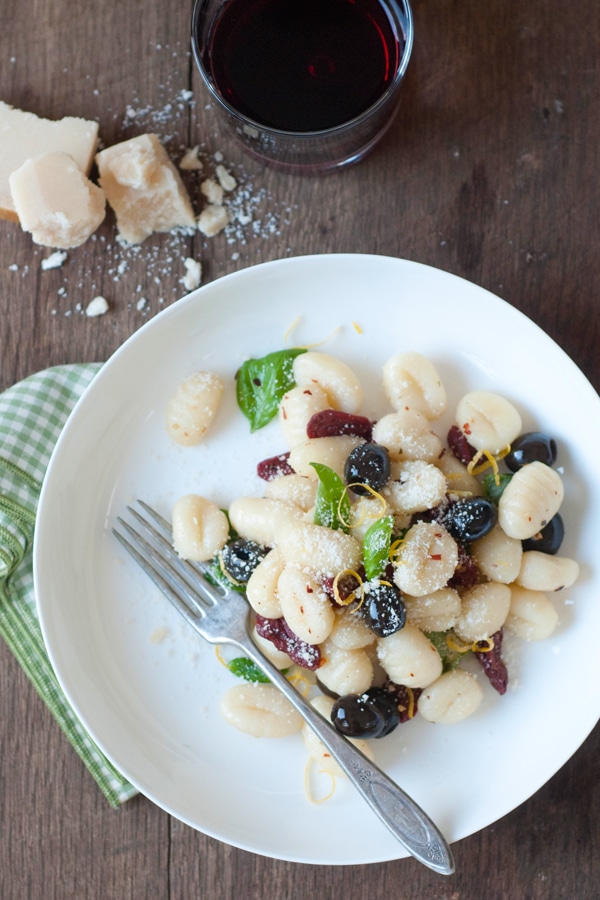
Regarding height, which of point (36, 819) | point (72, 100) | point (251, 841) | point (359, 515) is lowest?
point (36, 819)

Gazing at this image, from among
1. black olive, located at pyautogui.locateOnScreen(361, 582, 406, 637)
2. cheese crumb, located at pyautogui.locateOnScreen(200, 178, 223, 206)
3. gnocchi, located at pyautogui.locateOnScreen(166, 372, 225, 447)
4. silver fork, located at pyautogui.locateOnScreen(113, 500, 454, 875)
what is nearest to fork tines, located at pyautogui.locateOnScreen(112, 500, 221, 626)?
silver fork, located at pyautogui.locateOnScreen(113, 500, 454, 875)

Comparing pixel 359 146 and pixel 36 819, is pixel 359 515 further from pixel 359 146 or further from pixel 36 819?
pixel 36 819

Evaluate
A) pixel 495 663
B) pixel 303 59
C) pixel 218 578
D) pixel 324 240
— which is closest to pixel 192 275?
pixel 324 240

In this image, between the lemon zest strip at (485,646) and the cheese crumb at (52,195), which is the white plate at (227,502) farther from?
the cheese crumb at (52,195)

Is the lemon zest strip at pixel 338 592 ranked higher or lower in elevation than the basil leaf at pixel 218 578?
higher

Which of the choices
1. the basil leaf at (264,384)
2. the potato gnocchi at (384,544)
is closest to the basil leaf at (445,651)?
the potato gnocchi at (384,544)

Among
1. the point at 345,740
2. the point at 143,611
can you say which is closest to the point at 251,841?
the point at 345,740
